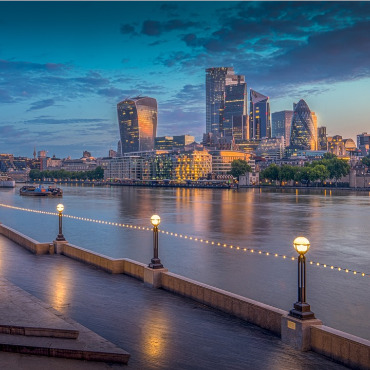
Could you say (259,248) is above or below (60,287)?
below

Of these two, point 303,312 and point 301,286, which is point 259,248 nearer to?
point 301,286

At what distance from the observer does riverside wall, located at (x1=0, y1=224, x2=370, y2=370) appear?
10.3 m

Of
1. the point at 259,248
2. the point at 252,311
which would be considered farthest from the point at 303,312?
the point at 259,248

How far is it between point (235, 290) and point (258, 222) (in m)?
38.0

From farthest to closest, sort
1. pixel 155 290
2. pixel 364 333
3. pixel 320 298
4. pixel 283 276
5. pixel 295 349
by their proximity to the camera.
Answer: pixel 283 276, pixel 320 298, pixel 364 333, pixel 155 290, pixel 295 349

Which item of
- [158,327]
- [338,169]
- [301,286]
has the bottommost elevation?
[158,327]

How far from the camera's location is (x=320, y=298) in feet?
77.0


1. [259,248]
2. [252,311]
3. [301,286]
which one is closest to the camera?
[301,286]

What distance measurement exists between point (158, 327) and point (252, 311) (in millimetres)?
2724

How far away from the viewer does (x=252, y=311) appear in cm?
1316

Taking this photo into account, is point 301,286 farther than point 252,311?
No

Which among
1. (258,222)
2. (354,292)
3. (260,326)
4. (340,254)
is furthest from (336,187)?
(260,326)

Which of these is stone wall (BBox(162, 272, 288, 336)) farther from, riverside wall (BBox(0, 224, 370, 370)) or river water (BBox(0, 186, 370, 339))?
river water (BBox(0, 186, 370, 339))

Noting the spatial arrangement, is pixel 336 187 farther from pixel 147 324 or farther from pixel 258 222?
pixel 147 324
